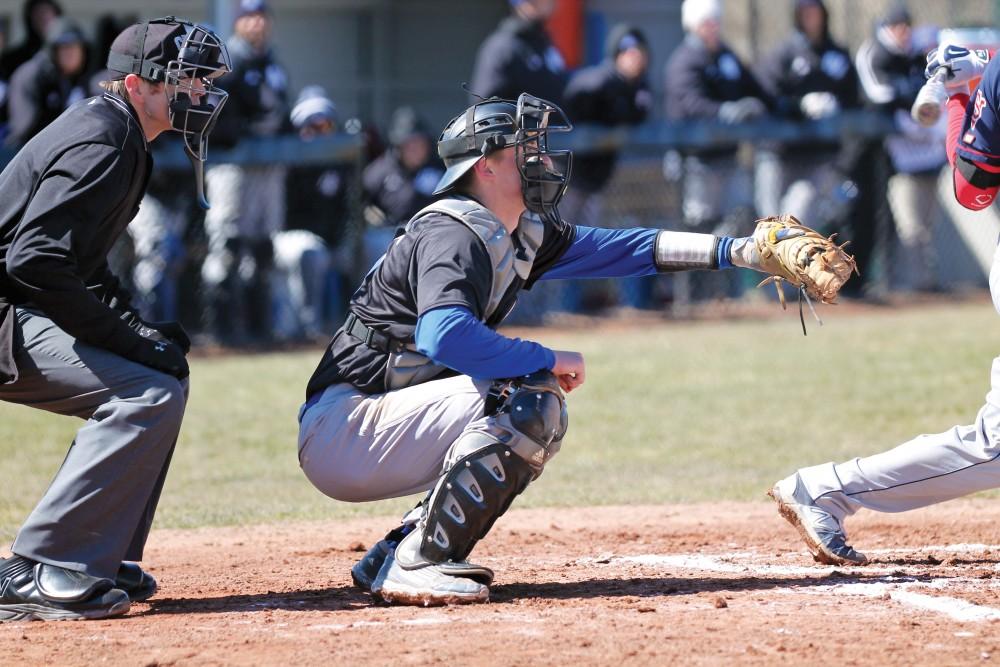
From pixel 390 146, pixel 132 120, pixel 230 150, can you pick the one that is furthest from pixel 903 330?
pixel 132 120

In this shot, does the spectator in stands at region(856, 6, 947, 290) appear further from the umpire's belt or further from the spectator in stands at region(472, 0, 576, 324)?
the umpire's belt

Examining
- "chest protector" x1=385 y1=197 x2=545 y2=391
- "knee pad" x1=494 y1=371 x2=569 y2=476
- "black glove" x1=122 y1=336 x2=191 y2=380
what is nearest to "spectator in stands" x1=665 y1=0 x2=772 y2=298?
"chest protector" x1=385 y1=197 x2=545 y2=391

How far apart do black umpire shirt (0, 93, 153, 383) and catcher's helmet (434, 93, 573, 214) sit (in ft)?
3.11

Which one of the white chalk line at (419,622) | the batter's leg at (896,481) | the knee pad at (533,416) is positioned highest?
the knee pad at (533,416)

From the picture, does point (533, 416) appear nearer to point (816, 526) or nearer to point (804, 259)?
point (804, 259)

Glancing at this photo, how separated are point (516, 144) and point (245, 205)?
21.9 feet

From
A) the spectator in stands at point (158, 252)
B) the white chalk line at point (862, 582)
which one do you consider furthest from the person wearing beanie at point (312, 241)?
→ the white chalk line at point (862, 582)

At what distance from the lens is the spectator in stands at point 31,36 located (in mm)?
10797

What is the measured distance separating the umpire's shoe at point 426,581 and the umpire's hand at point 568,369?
62 centimetres

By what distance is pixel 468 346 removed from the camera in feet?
13.3

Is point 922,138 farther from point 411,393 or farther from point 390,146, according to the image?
point 411,393

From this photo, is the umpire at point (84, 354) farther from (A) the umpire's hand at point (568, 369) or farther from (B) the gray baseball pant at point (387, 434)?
(A) the umpire's hand at point (568, 369)

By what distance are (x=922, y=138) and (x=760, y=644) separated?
9.57m

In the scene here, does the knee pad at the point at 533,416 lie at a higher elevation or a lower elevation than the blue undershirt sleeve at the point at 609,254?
lower
